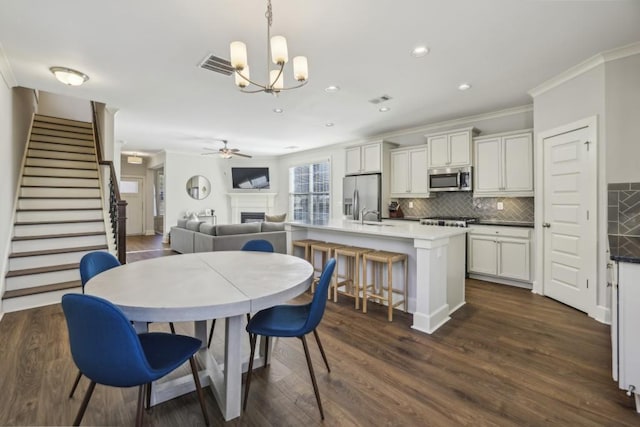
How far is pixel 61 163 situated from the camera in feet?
17.0

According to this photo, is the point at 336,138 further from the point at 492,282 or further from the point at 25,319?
the point at 25,319

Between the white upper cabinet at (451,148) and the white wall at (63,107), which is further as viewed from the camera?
the white wall at (63,107)

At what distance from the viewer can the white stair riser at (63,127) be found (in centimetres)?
574

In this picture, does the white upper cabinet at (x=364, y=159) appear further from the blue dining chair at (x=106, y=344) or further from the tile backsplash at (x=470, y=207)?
the blue dining chair at (x=106, y=344)

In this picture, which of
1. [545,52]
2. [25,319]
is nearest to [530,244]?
[545,52]

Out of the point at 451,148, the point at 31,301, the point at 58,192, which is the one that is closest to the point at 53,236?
the point at 31,301

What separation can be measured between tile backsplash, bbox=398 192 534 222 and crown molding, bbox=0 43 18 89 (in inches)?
234

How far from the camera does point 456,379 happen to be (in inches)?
80.0

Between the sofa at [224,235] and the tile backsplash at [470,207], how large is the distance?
2.66 meters

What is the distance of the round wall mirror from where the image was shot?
8.84m

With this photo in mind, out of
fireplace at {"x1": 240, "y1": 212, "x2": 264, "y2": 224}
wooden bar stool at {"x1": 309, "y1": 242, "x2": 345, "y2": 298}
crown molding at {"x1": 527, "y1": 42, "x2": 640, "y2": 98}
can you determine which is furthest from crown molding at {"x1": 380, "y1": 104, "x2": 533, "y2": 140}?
fireplace at {"x1": 240, "y1": 212, "x2": 264, "y2": 224}

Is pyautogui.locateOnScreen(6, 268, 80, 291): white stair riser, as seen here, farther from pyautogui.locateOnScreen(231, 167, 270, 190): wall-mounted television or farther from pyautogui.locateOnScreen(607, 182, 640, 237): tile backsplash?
pyautogui.locateOnScreen(607, 182, 640, 237): tile backsplash

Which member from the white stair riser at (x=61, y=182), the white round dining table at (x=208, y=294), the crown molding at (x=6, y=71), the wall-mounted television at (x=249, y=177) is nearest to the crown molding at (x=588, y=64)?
the white round dining table at (x=208, y=294)

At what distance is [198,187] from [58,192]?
435 cm
